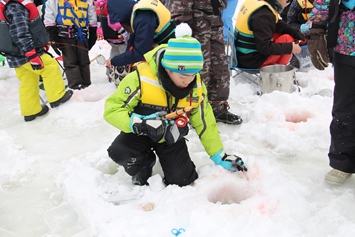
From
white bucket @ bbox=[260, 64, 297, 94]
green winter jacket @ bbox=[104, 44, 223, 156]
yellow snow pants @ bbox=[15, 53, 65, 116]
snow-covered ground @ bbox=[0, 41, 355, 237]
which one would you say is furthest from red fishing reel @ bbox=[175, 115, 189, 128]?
yellow snow pants @ bbox=[15, 53, 65, 116]

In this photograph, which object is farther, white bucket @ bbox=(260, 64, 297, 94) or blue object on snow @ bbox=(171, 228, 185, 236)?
white bucket @ bbox=(260, 64, 297, 94)

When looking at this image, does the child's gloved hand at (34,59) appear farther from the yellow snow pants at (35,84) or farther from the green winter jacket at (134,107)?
the green winter jacket at (134,107)

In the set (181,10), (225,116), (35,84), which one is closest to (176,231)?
(225,116)

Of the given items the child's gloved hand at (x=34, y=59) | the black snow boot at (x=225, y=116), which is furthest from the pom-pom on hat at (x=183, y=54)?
the child's gloved hand at (x=34, y=59)

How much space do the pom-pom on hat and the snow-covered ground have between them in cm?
87

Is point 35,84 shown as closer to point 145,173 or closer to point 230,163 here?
point 145,173

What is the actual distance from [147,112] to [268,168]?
1.03 m

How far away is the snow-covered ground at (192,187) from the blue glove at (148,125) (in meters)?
0.45

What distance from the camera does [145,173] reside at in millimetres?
2877

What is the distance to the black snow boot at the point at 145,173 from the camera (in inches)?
112

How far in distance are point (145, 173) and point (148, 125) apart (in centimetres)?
59

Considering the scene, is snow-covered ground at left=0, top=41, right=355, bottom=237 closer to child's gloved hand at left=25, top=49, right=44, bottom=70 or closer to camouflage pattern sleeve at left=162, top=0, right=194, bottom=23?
child's gloved hand at left=25, top=49, right=44, bottom=70

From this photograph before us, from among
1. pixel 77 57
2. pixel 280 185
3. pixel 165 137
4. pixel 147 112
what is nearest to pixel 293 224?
pixel 280 185

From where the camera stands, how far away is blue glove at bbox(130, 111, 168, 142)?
2439 mm
